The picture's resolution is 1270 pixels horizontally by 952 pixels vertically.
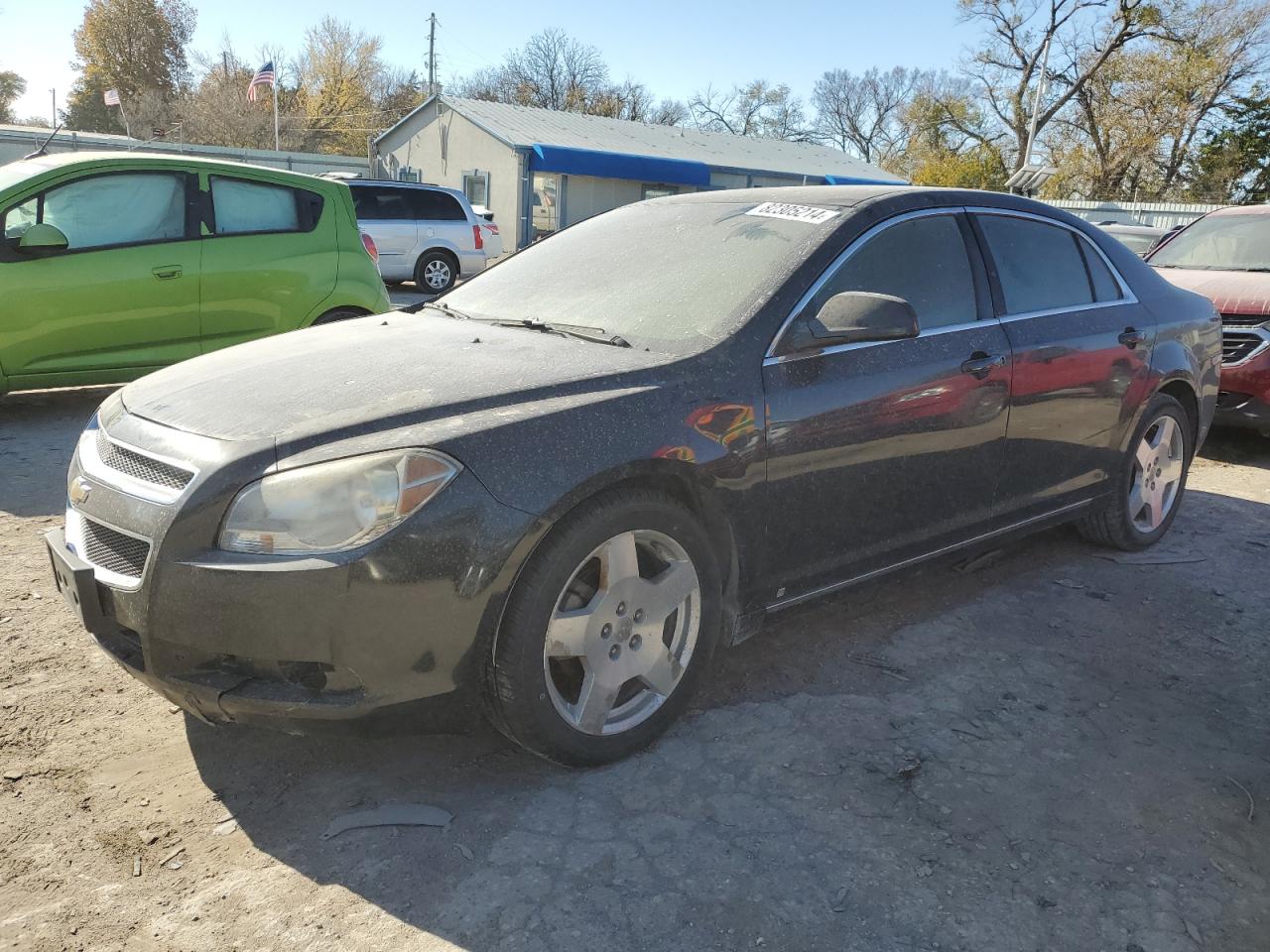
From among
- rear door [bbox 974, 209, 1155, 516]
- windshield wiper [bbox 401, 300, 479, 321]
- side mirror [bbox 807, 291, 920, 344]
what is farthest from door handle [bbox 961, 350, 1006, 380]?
windshield wiper [bbox 401, 300, 479, 321]

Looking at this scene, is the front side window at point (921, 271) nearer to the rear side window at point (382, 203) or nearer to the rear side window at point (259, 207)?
the rear side window at point (259, 207)

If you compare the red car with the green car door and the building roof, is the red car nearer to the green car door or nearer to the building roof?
the green car door

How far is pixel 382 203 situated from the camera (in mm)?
15820

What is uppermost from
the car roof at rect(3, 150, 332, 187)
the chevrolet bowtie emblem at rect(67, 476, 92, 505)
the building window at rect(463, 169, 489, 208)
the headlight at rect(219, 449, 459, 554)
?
the building window at rect(463, 169, 489, 208)

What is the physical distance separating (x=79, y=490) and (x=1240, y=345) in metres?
7.13

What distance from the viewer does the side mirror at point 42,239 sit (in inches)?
234

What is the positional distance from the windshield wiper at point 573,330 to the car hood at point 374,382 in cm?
4

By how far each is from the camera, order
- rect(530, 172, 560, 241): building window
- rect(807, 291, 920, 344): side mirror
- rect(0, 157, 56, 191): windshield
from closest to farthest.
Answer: rect(807, 291, 920, 344): side mirror < rect(0, 157, 56, 191): windshield < rect(530, 172, 560, 241): building window

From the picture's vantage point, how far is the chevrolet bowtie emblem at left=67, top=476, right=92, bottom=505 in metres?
2.67

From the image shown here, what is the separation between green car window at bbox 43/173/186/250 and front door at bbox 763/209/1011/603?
5.11 meters

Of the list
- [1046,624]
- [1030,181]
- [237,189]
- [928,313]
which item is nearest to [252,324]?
[237,189]

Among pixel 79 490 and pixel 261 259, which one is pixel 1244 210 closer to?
pixel 261 259

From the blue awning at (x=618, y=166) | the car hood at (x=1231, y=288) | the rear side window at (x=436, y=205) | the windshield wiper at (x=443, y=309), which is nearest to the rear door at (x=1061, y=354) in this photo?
the windshield wiper at (x=443, y=309)

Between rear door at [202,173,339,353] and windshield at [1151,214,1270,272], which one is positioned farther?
windshield at [1151,214,1270,272]
